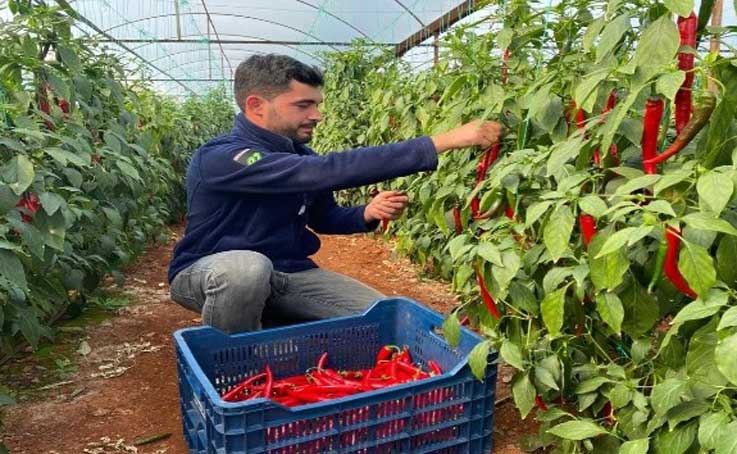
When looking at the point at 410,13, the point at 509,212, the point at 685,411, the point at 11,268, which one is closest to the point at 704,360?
the point at 685,411

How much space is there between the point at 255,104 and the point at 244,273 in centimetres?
72

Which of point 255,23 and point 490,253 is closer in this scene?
point 490,253

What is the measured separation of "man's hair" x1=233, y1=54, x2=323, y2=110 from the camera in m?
2.68

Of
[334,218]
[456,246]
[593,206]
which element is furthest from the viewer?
[334,218]

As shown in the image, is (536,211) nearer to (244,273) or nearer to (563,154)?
(563,154)

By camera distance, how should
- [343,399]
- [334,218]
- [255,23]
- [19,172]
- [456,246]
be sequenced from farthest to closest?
[255,23], [334,218], [19,172], [343,399], [456,246]

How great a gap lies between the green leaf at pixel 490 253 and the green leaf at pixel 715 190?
1.72 feet

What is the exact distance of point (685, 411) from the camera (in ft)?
4.37

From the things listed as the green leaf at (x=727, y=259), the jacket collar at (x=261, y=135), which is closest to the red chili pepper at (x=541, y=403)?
the green leaf at (x=727, y=259)

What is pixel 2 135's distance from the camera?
2.19m

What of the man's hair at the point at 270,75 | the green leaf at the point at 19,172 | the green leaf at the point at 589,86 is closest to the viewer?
the green leaf at the point at 589,86

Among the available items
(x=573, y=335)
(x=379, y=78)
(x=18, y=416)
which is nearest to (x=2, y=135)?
(x=18, y=416)

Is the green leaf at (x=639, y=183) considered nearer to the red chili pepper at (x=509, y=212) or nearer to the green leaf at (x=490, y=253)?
the green leaf at (x=490, y=253)

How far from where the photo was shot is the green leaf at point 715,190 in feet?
3.74
